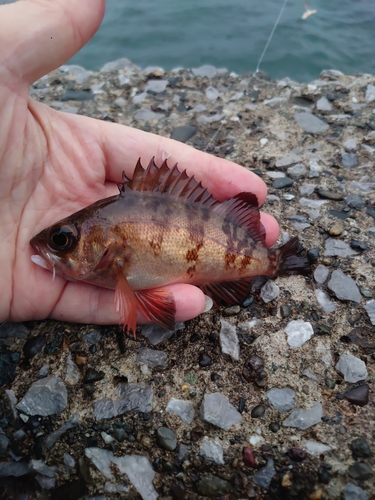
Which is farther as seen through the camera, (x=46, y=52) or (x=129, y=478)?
(x=46, y=52)

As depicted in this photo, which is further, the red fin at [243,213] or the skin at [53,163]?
the red fin at [243,213]

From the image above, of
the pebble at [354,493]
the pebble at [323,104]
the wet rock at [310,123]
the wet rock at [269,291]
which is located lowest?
the pebble at [354,493]

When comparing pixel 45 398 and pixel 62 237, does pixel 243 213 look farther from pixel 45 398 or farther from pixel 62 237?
pixel 45 398

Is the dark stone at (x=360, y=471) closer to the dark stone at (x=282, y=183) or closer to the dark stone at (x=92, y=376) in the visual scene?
the dark stone at (x=92, y=376)

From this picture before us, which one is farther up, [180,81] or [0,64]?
[0,64]

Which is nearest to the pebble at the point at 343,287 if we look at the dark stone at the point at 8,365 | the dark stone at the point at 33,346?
the dark stone at the point at 33,346

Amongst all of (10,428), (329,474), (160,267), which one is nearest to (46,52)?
(160,267)

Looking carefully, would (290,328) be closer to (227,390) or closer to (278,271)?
(278,271)

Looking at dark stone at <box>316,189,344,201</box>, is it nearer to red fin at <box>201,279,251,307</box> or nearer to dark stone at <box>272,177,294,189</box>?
dark stone at <box>272,177,294,189</box>
